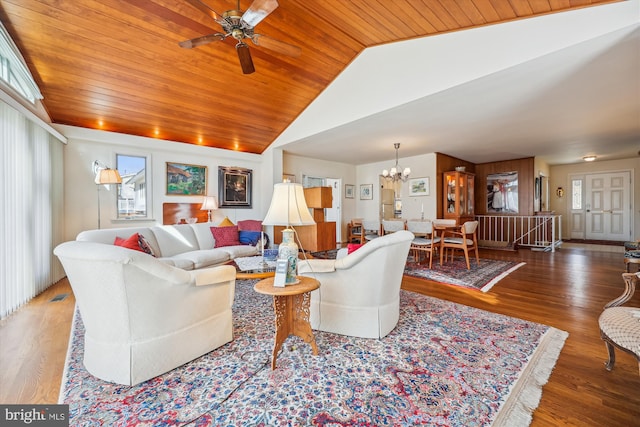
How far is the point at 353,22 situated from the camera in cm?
343

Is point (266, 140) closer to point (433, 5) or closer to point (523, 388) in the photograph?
point (433, 5)

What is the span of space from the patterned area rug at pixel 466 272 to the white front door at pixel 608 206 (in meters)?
5.34

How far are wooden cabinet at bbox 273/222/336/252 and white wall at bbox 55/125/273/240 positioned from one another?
54.5 inches

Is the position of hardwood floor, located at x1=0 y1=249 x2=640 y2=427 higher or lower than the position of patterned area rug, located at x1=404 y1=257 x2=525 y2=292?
lower

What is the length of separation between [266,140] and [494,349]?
5.60 meters

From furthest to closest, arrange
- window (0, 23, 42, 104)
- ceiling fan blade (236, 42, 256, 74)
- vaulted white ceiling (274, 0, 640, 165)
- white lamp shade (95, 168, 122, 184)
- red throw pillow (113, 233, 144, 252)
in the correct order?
white lamp shade (95, 168, 122, 184) → red throw pillow (113, 233, 144, 252) → window (0, 23, 42, 104) → ceiling fan blade (236, 42, 256, 74) → vaulted white ceiling (274, 0, 640, 165)

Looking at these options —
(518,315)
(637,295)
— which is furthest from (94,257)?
(637,295)

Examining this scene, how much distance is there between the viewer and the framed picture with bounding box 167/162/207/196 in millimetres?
5406

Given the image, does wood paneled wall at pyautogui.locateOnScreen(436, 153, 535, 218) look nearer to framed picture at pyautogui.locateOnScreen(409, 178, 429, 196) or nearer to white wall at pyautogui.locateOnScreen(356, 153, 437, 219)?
white wall at pyautogui.locateOnScreen(356, 153, 437, 219)

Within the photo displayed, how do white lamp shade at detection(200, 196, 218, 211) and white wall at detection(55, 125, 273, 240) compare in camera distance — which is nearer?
white wall at detection(55, 125, 273, 240)

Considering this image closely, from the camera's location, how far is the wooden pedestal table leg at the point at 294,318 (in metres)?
1.88

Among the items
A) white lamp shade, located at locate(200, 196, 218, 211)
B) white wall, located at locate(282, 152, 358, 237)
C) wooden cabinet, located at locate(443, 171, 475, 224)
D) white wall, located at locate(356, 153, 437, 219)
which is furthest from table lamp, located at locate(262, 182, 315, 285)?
wooden cabinet, located at locate(443, 171, 475, 224)

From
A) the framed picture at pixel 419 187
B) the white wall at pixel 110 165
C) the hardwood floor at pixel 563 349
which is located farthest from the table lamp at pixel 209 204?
the framed picture at pixel 419 187

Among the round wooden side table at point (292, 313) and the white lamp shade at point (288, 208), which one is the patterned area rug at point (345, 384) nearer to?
the round wooden side table at point (292, 313)
